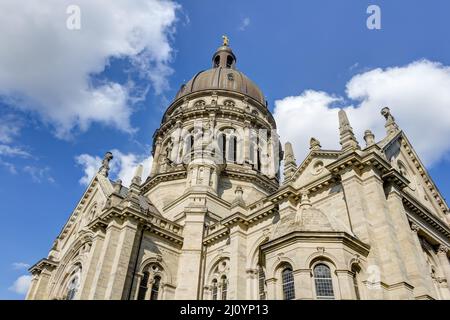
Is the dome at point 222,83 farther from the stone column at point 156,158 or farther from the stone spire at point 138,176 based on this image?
the stone spire at point 138,176

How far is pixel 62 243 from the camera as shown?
107ft

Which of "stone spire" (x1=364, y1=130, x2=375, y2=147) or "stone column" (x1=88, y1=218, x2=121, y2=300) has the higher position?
"stone spire" (x1=364, y1=130, x2=375, y2=147)

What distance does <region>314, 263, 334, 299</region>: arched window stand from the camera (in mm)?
15344

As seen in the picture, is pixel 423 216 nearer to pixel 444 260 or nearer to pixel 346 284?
pixel 444 260

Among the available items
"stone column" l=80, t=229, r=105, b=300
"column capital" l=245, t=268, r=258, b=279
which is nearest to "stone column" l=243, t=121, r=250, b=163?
"column capital" l=245, t=268, r=258, b=279

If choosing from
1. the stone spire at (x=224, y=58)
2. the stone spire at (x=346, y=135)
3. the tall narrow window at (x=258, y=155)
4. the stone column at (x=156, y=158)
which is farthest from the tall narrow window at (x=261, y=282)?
the stone spire at (x=224, y=58)

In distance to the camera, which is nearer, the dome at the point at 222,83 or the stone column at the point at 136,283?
the stone column at the point at 136,283

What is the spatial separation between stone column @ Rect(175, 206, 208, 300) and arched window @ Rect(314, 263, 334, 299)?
10.7 metres

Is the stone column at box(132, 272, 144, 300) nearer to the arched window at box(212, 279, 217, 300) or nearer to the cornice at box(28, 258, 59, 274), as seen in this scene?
the arched window at box(212, 279, 217, 300)

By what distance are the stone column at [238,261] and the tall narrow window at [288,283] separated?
5.10 meters

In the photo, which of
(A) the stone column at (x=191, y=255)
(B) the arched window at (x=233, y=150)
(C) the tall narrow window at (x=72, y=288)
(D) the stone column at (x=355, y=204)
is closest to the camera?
(D) the stone column at (x=355, y=204)

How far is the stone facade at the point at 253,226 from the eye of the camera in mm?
16125
